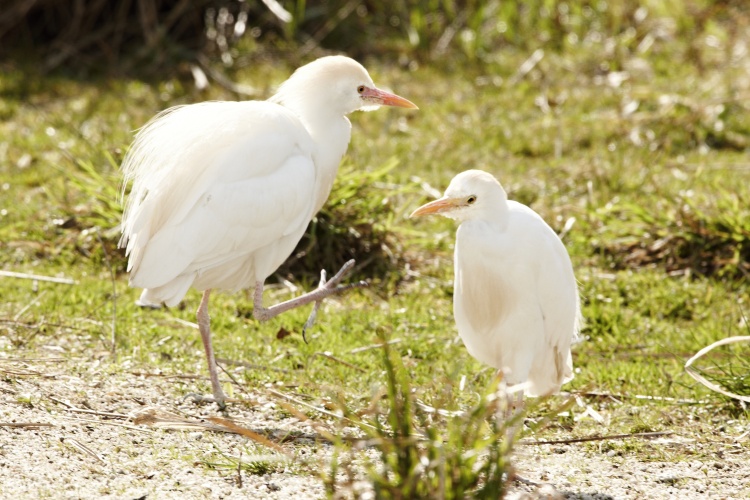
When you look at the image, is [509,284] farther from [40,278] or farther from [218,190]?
[40,278]

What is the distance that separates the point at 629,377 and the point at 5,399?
2.78m

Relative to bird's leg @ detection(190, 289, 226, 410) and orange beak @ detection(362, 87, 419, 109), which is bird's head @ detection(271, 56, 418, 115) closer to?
orange beak @ detection(362, 87, 419, 109)

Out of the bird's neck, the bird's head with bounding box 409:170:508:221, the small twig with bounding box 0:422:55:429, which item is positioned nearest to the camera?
the small twig with bounding box 0:422:55:429

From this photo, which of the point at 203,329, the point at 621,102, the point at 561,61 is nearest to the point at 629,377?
the point at 203,329

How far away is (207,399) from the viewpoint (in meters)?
4.64

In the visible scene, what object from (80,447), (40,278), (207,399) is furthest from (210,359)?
(40,278)

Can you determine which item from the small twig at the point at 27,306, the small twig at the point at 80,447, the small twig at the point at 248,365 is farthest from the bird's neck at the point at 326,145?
the small twig at the point at 27,306

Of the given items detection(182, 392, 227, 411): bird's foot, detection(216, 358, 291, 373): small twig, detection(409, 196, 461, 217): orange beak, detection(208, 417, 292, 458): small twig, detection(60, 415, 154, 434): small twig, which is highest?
detection(409, 196, 461, 217): orange beak

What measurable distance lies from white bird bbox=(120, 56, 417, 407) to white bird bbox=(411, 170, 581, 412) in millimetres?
653

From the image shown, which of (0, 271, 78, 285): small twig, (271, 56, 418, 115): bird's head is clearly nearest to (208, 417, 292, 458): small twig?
(271, 56, 418, 115): bird's head

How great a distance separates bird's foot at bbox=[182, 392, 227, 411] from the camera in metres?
4.61

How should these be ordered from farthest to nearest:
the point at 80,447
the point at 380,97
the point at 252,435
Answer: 1. the point at 380,97
2. the point at 80,447
3. the point at 252,435

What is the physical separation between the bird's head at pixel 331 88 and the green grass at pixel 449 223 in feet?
3.93

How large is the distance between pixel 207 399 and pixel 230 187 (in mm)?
918
